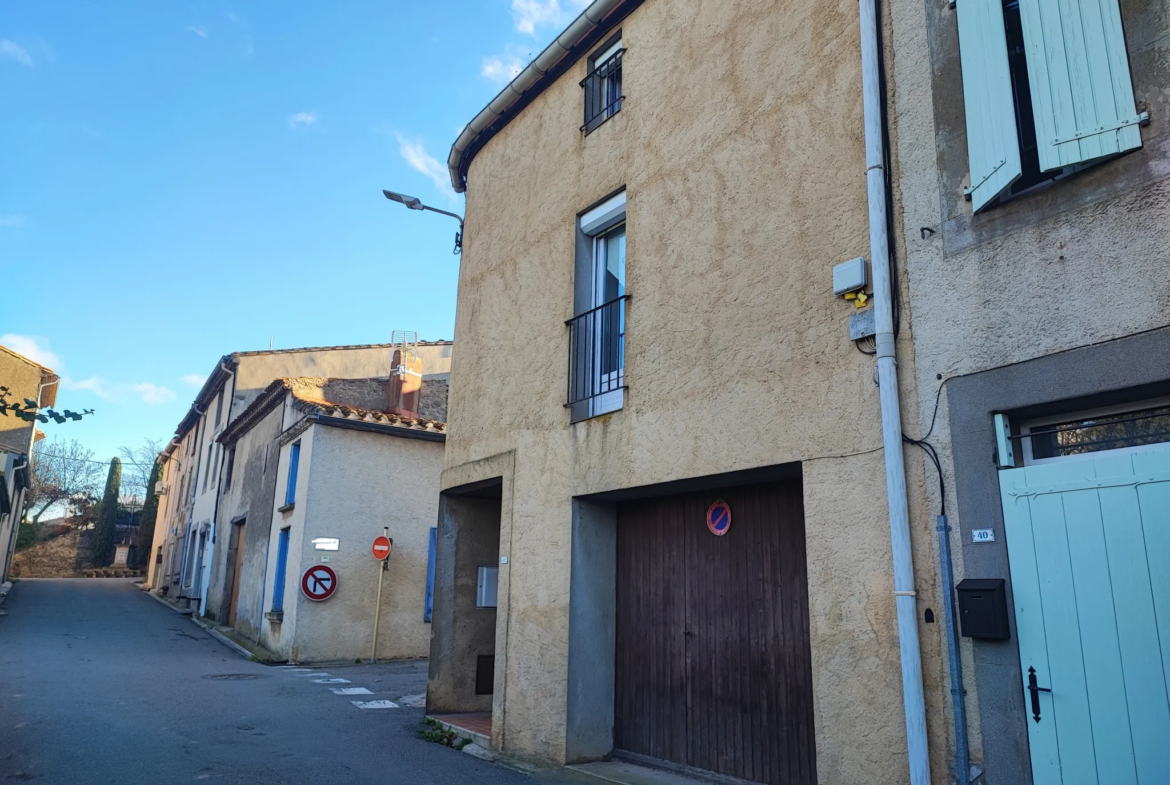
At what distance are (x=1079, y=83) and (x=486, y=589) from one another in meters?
7.24

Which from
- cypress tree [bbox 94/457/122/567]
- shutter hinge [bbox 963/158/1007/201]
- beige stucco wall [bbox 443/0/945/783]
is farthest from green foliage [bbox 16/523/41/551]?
shutter hinge [bbox 963/158/1007/201]

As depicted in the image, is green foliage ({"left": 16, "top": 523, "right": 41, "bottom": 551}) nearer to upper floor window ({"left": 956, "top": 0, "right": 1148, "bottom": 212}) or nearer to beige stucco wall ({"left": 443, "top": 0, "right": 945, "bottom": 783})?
beige stucco wall ({"left": 443, "top": 0, "right": 945, "bottom": 783})

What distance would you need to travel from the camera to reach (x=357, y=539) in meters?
15.0

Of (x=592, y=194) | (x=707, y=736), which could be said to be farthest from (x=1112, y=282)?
(x=592, y=194)

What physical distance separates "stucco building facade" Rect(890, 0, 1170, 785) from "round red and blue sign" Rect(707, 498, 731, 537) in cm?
205

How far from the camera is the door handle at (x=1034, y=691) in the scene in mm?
3834

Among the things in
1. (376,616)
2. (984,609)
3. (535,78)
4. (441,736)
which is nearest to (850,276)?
(984,609)

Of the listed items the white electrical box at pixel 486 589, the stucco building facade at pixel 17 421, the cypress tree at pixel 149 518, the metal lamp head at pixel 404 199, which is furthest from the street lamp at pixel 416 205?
the cypress tree at pixel 149 518

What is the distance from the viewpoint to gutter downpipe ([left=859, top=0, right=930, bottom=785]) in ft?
13.8

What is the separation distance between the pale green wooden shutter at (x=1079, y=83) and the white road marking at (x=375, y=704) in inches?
353

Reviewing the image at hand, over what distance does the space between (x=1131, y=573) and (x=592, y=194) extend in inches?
219

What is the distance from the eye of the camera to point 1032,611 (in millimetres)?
3932

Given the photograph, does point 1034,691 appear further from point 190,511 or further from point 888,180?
point 190,511

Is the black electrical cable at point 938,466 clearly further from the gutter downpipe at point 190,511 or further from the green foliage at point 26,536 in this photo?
the green foliage at point 26,536
